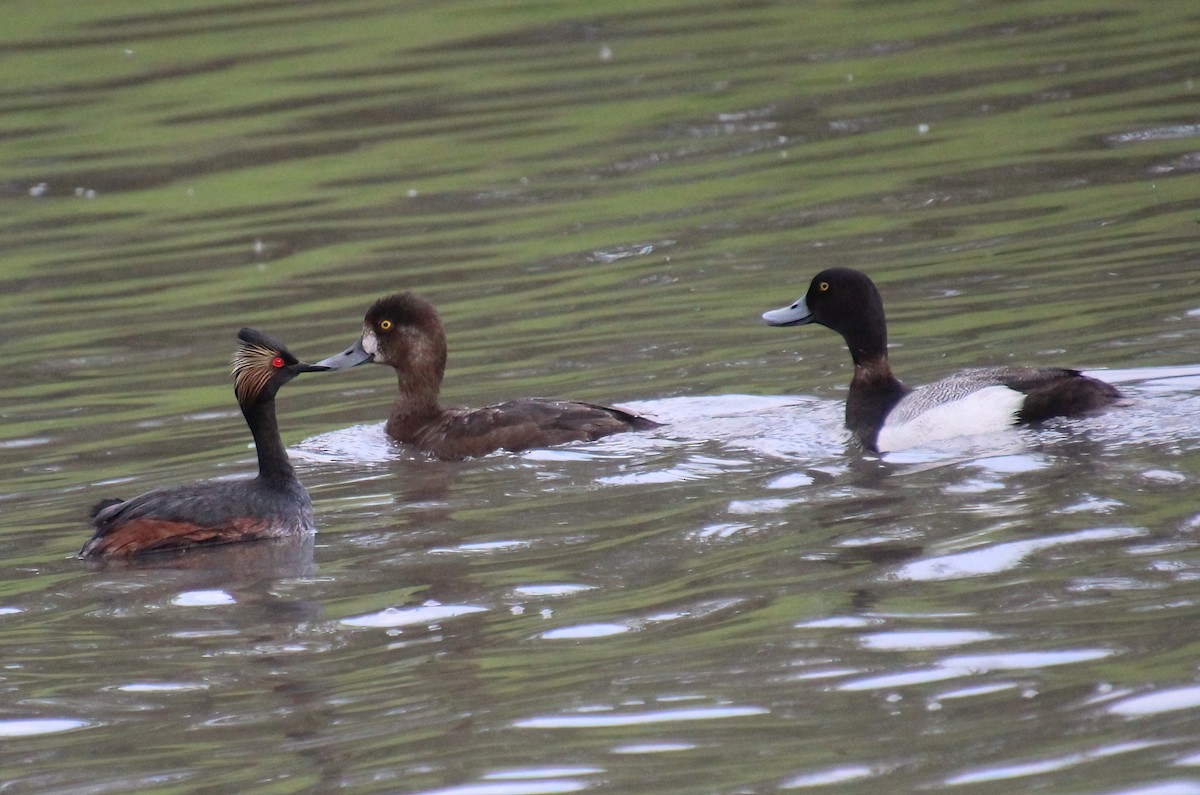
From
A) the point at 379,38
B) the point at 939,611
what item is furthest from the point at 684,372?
the point at 379,38

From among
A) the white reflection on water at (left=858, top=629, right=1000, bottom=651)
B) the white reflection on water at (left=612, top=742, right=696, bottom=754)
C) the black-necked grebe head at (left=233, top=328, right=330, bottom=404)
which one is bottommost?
the white reflection on water at (left=858, top=629, right=1000, bottom=651)

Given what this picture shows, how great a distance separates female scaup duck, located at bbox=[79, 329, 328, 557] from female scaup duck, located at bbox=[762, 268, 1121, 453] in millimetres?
2985

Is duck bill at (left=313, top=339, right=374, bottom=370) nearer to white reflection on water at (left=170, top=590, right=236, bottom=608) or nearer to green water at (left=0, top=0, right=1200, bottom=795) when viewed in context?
green water at (left=0, top=0, right=1200, bottom=795)

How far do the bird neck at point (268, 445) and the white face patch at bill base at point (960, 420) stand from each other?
3040mm

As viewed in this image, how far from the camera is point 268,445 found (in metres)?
10.1

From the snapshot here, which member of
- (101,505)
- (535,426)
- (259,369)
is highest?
(259,369)

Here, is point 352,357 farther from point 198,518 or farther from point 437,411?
point 198,518

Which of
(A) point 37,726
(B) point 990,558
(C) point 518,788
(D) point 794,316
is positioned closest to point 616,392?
(D) point 794,316

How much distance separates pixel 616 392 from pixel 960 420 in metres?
2.76

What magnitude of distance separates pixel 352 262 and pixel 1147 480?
992 cm

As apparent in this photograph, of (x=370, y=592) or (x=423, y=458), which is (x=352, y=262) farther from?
(x=370, y=592)

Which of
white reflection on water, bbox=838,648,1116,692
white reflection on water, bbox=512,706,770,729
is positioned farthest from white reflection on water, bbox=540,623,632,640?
white reflection on water, bbox=838,648,1116,692

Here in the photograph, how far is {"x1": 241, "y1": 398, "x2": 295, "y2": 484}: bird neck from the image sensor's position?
986 centimetres

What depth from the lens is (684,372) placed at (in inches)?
481
